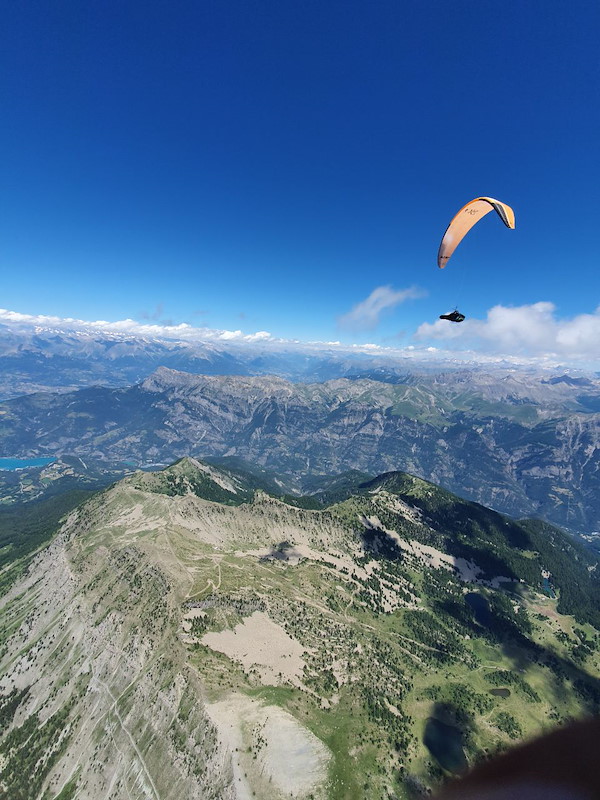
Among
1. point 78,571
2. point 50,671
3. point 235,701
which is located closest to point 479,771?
point 235,701

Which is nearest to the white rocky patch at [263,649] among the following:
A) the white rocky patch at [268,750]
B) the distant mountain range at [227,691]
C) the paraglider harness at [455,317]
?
the distant mountain range at [227,691]

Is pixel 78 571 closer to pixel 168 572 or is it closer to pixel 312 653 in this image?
pixel 168 572

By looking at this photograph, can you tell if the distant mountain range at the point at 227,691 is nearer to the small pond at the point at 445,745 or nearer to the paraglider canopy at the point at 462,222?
the small pond at the point at 445,745

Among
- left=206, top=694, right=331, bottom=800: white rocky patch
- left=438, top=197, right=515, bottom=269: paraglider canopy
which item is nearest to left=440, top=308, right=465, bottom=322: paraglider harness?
left=438, top=197, right=515, bottom=269: paraglider canopy

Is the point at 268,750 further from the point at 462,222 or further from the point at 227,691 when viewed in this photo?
the point at 462,222

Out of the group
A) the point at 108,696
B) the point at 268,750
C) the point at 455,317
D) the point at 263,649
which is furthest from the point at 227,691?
the point at 455,317

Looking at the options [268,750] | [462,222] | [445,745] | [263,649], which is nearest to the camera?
[462,222]
